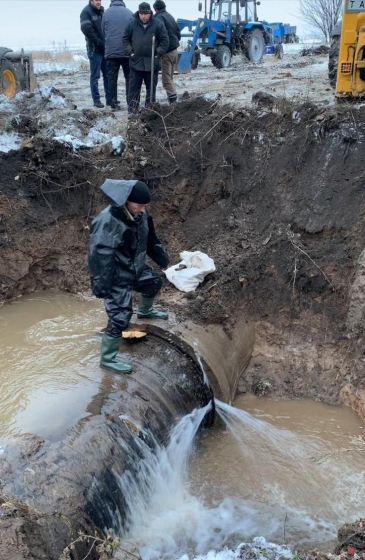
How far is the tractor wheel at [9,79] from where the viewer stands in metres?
10.9

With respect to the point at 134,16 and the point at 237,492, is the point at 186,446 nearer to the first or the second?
the point at 237,492

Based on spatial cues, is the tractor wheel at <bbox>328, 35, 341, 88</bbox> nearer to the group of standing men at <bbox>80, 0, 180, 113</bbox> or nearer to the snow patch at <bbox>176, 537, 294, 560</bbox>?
the group of standing men at <bbox>80, 0, 180, 113</bbox>

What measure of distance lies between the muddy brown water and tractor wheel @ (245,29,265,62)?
15323 millimetres

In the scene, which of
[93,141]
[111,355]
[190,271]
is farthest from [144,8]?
[111,355]

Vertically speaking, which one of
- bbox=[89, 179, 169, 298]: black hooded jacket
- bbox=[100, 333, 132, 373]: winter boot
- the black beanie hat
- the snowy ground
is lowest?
bbox=[100, 333, 132, 373]: winter boot

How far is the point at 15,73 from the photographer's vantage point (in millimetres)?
11008

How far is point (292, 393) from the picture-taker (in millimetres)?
6438

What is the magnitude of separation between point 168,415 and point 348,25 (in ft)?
21.6

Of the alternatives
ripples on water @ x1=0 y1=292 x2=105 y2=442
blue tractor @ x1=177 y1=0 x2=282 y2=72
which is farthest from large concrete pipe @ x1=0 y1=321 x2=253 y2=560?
blue tractor @ x1=177 y1=0 x2=282 y2=72

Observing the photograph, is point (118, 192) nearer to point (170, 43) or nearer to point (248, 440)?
point (248, 440)

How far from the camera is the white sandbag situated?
667 cm

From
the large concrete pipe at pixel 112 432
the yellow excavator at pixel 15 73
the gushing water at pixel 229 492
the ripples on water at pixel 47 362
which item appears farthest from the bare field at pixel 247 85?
the gushing water at pixel 229 492

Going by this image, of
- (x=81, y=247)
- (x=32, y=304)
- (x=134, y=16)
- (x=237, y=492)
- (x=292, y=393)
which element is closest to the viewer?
(x=237, y=492)

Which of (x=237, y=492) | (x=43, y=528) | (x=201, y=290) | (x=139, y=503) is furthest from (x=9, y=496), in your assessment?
(x=201, y=290)
